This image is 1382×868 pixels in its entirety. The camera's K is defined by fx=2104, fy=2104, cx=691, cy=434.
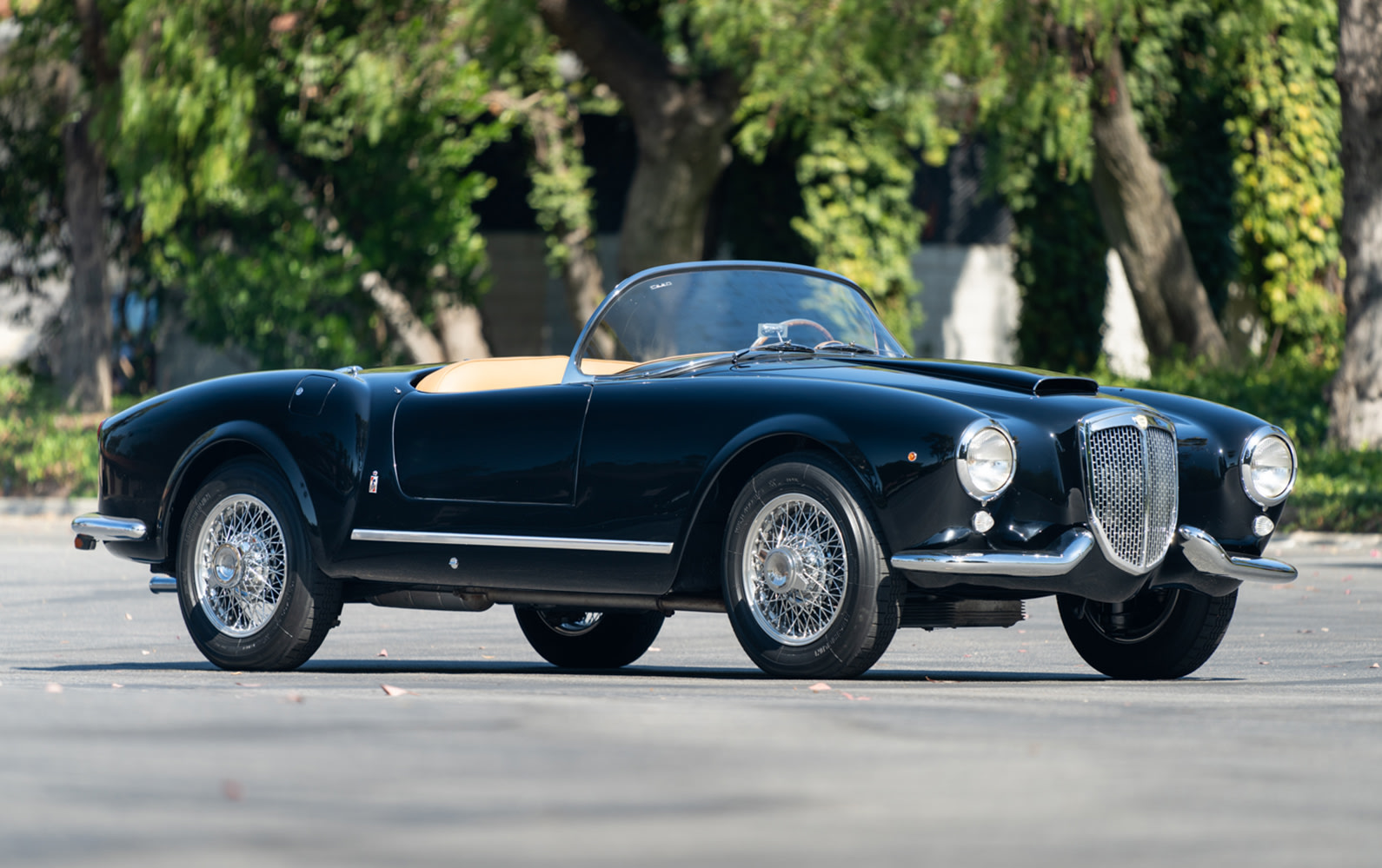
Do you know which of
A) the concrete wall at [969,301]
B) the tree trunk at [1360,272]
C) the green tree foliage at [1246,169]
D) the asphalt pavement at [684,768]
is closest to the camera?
the asphalt pavement at [684,768]

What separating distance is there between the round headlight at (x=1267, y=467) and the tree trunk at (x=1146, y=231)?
42.8 feet

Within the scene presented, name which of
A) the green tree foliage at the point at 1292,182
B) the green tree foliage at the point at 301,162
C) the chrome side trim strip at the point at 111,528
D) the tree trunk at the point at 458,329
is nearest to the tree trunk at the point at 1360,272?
the green tree foliage at the point at 1292,182

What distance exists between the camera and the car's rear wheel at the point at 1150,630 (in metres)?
7.68

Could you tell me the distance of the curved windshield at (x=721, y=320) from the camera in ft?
25.4

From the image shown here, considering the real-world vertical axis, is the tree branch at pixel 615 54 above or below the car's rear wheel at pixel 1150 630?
above

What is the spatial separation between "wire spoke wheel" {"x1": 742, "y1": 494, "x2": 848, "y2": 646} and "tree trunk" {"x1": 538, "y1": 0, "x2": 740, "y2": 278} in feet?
49.4

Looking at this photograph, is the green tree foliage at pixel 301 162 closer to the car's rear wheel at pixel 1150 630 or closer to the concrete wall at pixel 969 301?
the concrete wall at pixel 969 301

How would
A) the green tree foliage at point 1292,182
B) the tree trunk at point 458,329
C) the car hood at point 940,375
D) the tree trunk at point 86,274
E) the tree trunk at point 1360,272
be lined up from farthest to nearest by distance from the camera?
the green tree foliage at point 1292,182, the tree trunk at point 458,329, the tree trunk at point 86,274, the tree trunk at point 1360,272, the car hood at point 940,375

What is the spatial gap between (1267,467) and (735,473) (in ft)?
6.32

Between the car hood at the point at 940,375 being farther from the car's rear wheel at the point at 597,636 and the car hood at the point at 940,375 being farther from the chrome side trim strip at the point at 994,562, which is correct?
the car's rear wheel at the point at 597,636

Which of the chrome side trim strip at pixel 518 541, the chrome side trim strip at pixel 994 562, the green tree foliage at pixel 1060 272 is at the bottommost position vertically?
the chrome side trim strip at pixel 518 541

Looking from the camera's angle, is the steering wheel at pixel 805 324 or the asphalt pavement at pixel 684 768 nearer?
the asphalt pavement at pixel 684 768

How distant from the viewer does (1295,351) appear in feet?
85.4

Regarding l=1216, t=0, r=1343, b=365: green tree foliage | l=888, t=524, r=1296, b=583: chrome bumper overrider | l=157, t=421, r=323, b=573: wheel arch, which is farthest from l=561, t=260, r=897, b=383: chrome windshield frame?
l=1216, t=0, r=1343, b=365: green tree foliage
